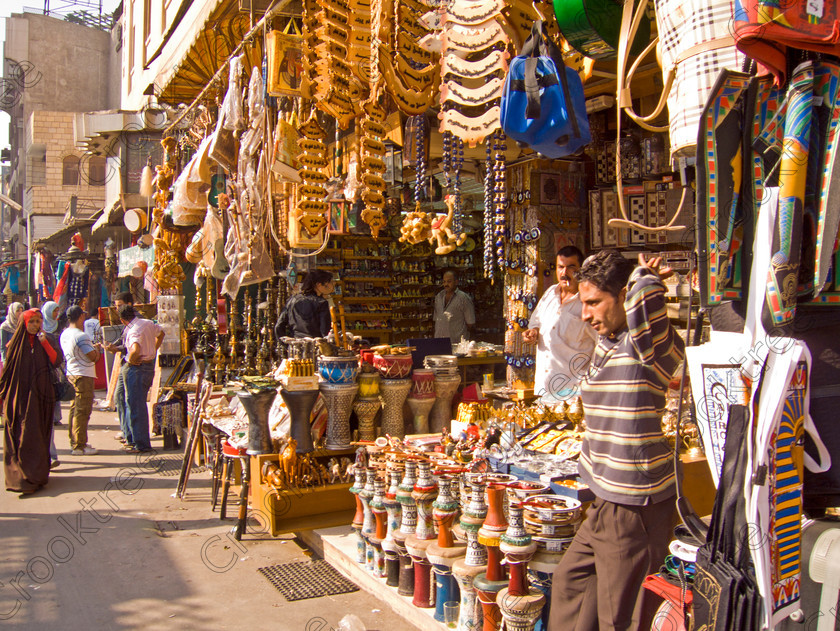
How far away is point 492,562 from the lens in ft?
8.38

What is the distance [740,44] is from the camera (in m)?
1.46

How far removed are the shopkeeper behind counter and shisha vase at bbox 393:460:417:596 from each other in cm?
96

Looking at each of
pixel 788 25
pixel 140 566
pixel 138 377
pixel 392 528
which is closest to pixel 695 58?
pixel 788 25

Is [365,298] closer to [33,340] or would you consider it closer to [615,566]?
[33,340]

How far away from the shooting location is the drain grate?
3.52 m

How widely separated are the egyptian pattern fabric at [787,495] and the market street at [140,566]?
2.01m

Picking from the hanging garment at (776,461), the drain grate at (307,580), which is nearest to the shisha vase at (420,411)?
the drain grate at (307,580)

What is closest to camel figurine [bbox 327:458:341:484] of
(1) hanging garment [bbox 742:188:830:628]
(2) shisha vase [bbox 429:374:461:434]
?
(2) shisha vase [bbox 429:374:461:434]

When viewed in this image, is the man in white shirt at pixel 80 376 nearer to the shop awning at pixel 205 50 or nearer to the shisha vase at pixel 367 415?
the shop awning at pixel 205 50

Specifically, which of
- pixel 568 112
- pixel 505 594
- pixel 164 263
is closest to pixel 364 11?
pixel 568 112

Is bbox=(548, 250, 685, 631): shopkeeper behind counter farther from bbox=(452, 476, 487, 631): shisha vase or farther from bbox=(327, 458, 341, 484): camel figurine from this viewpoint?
bbox=(327, 458, 341, 484): camel figurine

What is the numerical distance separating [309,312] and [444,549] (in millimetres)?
3419

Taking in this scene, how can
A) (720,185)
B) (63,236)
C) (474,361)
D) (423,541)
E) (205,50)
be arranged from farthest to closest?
1. (63,236)
2. (205,50)
3. (474,361)
4. (423,541)
5. (720,185)

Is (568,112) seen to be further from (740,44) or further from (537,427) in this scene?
(537,427)
